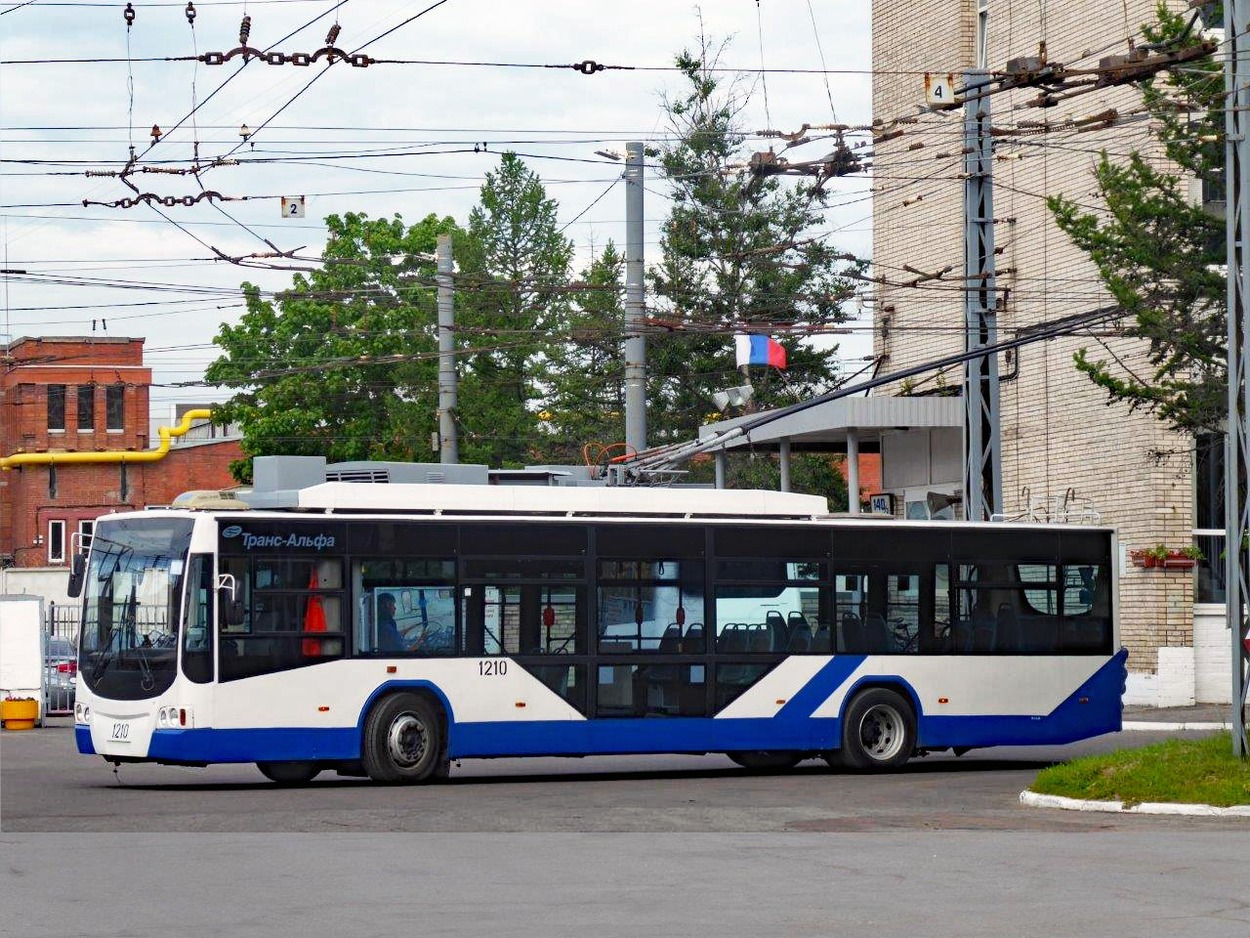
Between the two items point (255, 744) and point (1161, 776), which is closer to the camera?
point (1161, 776)

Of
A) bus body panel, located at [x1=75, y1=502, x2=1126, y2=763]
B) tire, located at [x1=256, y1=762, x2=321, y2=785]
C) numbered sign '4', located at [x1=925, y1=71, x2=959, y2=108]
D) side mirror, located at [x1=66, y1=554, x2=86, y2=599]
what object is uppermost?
numbered sign '4', located at [x1=925, y1=71, x2=959, y2=108]

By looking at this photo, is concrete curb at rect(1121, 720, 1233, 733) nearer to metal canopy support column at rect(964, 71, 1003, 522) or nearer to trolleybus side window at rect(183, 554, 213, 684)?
metal canopy support column at rect(964, 71, 1003, 522)

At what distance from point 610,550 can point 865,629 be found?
10.3 feet

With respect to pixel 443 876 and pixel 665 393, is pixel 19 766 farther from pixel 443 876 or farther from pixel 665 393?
pixel 665 393

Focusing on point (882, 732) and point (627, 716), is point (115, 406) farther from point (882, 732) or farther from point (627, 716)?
point (627, 716)

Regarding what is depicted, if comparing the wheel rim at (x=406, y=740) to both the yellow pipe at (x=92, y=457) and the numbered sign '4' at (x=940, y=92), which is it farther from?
the yellow pipe at (x=92, y=457)

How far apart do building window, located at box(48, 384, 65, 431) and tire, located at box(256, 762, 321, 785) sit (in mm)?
57659

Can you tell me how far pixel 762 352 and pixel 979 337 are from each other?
1292 cm

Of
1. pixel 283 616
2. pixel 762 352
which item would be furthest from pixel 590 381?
pixel 283 616

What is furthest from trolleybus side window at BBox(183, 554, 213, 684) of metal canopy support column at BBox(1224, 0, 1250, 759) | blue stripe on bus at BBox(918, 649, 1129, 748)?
metal canopy support column at BBox(1224, 0, 1250, 759)

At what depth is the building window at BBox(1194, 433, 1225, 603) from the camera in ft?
107

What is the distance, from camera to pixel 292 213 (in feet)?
101

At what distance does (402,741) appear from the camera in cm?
2027

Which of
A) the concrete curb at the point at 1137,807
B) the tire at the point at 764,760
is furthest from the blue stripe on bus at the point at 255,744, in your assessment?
the concrete curb at the point at 1137,807
